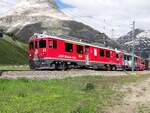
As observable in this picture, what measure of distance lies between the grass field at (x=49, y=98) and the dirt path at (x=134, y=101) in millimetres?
490

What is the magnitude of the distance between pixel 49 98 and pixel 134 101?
4.64 m

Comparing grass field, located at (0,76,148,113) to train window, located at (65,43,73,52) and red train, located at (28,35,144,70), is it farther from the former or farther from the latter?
train window, located at (65,43,73,52)

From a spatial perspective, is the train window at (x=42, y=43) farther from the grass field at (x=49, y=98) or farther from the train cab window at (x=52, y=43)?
the grass field at (x=49, y=98)

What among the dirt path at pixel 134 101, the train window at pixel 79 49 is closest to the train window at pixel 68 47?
the train window at pixel 79 49

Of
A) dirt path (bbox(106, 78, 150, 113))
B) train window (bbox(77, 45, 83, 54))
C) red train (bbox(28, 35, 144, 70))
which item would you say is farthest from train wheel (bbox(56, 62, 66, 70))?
dirt path (bbox(106, 78, 150, 113))

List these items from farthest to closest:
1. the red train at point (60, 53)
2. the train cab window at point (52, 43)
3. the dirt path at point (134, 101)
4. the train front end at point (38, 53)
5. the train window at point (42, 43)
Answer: the train window at point (42, 43)
the train cab window at point (52, 43)
the red train at point (60, 53)
the train front end at point (38, 53)
the dirt path at point (134, 101)

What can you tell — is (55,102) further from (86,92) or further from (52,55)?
(52,55)

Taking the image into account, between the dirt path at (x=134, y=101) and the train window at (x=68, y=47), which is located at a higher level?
the train window at (x=68, y=47)

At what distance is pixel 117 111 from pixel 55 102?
2926 mm

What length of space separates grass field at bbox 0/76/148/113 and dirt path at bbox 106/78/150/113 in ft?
1.61

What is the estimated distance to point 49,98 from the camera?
20.8 m

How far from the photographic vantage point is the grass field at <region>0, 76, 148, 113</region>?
17.6 meters

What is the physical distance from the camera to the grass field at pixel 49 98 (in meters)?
17.6

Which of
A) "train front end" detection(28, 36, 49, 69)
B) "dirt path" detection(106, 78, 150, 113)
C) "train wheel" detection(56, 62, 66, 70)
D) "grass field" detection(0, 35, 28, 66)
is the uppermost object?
"grass field" detection(0, 35, 28, 66)
